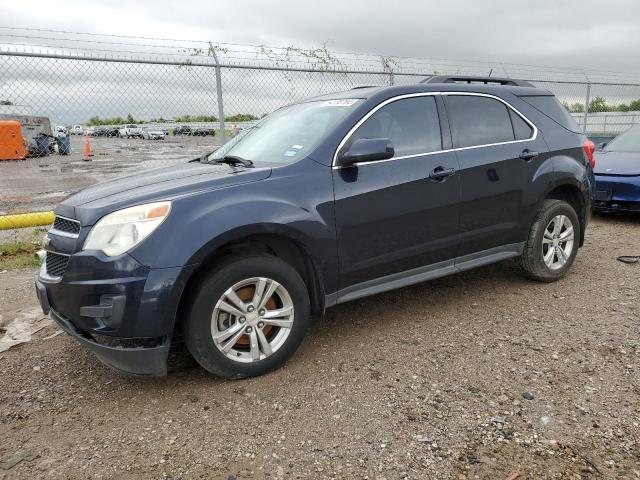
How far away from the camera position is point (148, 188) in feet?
10.0

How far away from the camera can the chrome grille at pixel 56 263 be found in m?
2.85

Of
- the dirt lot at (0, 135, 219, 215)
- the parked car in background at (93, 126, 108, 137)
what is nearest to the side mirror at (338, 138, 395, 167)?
the dirt lot at (0, 135, 219, 215)

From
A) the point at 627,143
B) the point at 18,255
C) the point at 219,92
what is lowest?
the point at 18,255

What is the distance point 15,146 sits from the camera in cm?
1855

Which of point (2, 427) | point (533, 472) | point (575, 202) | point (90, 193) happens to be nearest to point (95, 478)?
point (2, 427)

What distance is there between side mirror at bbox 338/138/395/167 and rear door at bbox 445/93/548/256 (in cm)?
83

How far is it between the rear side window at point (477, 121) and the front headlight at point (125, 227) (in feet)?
7.62

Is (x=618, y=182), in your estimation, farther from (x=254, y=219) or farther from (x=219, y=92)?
(x=254, y=219)

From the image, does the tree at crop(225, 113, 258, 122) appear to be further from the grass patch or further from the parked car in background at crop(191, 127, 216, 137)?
the grass patch

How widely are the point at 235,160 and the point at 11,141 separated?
60.4 feet

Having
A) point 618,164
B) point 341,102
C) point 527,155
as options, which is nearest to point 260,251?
point 341,102

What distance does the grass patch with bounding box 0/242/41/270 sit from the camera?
17.9 ft

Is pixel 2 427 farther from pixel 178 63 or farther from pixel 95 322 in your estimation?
pixel 178 63

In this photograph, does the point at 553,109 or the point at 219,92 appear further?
the point at 219,92
